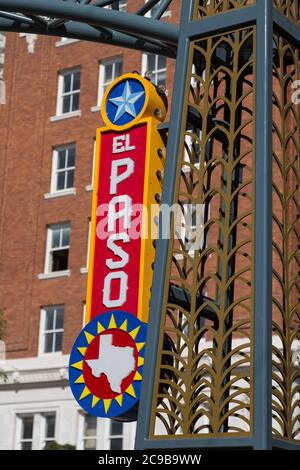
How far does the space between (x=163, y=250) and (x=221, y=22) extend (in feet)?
6.54

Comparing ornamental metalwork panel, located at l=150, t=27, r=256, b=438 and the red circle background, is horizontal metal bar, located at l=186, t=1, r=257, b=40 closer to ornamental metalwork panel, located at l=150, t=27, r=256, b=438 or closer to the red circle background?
ornamental metalwork panel, located at l=150, t=27, r=256, b=438

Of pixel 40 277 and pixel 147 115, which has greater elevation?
pixel 40 277

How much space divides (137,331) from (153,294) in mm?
2471

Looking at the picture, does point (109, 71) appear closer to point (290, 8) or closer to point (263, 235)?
point (290, 8)

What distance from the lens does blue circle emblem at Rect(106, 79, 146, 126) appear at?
1312 centimetres

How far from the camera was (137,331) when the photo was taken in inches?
432

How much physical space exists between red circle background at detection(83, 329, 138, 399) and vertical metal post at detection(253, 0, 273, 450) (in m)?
3.12

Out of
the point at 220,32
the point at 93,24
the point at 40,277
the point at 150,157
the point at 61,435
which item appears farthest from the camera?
the point at 40,277

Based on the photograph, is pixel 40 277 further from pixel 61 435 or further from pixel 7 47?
pixel 7 47

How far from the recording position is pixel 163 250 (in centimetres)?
862

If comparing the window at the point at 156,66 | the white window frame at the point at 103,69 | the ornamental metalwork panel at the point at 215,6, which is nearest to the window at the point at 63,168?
the white window frame at the point at 103,69

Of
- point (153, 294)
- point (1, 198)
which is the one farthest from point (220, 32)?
point (1, 198)

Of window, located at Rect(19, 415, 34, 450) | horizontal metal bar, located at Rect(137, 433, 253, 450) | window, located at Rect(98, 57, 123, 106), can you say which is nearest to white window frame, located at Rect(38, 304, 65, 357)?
window, located at Rect(19, 415, 34, 450)

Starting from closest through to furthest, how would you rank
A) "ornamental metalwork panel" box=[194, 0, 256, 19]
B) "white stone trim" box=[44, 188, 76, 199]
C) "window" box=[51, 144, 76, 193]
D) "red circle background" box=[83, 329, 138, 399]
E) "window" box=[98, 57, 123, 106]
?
"ornamental metalwork panel" box=[194, 0, 256, 19] < "red circle background" box=[83, 329, 138, 399] < "white stone trim" box=[44, 188, 76, 199] < "window" box=[51, 144, 76, 193] < "window" box=[98, 57, 123, 106]
